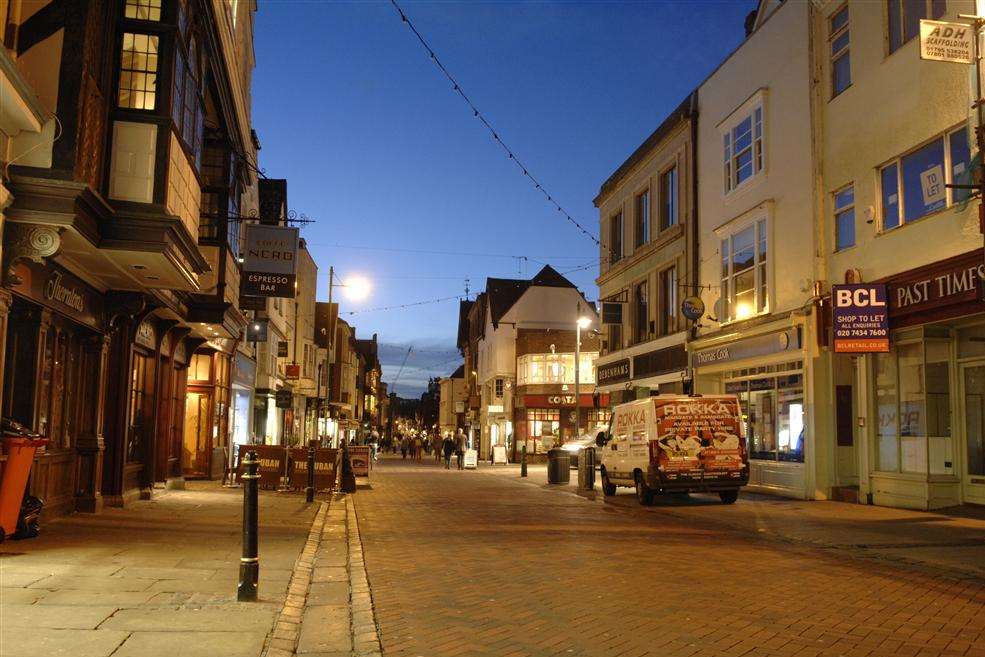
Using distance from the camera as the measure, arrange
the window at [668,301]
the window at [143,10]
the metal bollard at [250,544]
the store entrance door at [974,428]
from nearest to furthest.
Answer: the metal bollard at [250,544] → the window at [143,10] → the store entrance door at [974,428] → the window at [668,301]

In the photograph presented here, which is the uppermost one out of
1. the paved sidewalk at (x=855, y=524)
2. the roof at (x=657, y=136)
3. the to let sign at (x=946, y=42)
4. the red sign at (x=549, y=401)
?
the roof at (x=657, y=136)

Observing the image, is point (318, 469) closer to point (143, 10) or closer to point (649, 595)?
point (143, 10)

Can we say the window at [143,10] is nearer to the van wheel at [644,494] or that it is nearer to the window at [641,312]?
the van wheel at [644,494]

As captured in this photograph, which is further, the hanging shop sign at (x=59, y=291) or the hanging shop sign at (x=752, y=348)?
the hanging shop sign at (x=752, y=348)

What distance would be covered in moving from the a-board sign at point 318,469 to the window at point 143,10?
421 inches

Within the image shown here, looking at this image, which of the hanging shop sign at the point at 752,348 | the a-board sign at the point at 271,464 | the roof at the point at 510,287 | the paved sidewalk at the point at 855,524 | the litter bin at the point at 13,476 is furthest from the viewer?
the roof at the point at 510,287

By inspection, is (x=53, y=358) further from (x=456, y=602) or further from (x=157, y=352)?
(x=456, y=602)

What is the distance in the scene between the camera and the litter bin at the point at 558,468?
85.3 ft

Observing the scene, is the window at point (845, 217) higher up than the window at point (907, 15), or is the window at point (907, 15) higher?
the window at point (907, 15)

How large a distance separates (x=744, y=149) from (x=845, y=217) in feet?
17.3

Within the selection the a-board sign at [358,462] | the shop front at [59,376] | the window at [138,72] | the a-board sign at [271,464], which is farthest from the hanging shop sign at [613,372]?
the window at [138,72]

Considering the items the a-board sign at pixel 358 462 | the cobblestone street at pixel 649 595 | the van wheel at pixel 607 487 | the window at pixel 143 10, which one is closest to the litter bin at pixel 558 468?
the van wheel at pixel 607 487

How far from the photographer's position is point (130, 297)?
44.7 feet

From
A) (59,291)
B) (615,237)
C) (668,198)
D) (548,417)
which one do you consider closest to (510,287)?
(548,417)
